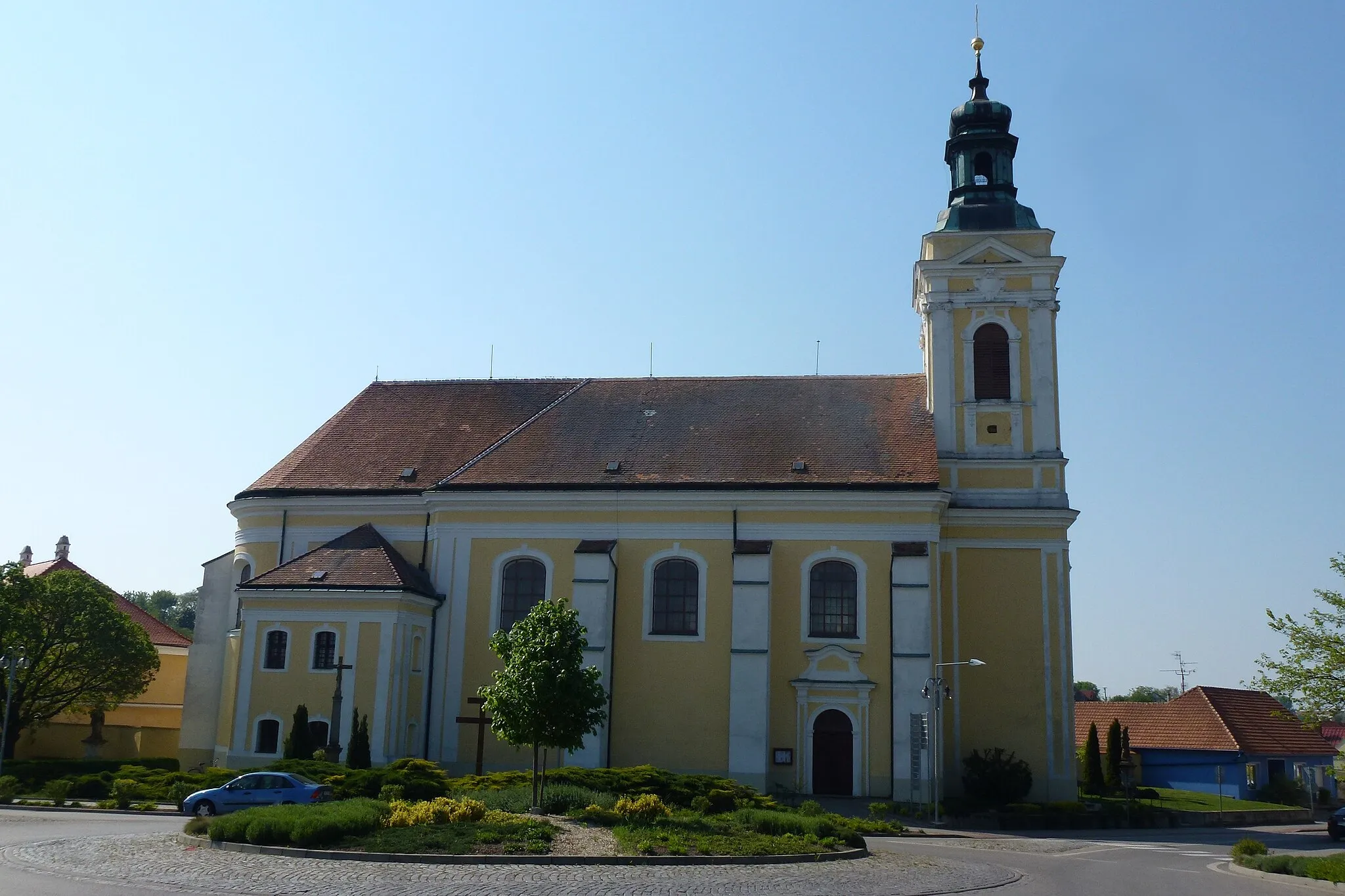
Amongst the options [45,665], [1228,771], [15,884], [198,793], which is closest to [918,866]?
[15,884]

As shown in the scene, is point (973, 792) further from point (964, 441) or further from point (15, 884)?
point (15, 884)

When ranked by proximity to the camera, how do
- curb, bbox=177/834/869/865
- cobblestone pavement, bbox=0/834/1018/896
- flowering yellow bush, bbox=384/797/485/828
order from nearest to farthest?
cobblestone pavement, bbox=0/834/1018/896, curb, bbox=177/834/869/865, flowering yellow bush, bbox=384/797/485/828

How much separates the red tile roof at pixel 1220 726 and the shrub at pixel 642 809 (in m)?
33.2

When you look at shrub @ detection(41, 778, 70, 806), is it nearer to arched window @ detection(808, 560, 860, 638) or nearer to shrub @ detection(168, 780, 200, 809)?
shrub @ detection(168, 780, 200, 809)

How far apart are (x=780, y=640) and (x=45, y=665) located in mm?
24899

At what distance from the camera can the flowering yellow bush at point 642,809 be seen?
22859 mm

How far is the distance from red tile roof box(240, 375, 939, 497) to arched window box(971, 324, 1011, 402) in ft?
7.04

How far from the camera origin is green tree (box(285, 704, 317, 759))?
3322cm

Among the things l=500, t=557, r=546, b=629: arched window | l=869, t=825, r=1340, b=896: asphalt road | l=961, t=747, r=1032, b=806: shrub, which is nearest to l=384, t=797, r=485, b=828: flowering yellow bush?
l=869, t=825, r=1340, b=896: asphalt road

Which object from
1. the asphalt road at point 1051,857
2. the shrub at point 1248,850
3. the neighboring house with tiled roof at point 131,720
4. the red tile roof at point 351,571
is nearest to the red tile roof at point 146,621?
the neighboring house with tiled roof at point 131,720

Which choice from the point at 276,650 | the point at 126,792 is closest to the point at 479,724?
the point at 276,650

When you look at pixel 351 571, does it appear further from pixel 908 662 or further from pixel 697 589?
pixel 908 662

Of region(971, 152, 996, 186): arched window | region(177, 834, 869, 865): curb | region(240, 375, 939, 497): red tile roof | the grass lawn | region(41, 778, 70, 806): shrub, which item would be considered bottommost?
the grass lawn

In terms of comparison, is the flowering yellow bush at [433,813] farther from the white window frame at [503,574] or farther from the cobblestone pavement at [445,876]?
the white window frame at [503,574]
